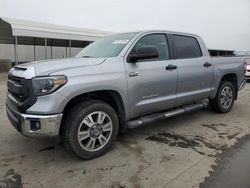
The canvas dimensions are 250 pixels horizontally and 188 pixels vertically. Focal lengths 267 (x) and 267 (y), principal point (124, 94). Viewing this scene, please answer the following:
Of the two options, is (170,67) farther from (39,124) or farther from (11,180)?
(11,180)

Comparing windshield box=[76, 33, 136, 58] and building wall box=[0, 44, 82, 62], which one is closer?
windshield box=[76, 33, 136, 58]

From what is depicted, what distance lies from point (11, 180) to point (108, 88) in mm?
1723

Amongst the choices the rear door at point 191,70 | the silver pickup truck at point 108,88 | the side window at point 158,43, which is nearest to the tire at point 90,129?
the silver pickup truck at point 108,88

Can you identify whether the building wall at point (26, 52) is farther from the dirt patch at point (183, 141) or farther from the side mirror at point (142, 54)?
the side mirror at point (142, 54)

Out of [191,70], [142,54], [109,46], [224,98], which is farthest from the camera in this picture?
[224,98]

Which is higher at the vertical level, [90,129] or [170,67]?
[170,67]

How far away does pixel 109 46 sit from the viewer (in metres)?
4.68

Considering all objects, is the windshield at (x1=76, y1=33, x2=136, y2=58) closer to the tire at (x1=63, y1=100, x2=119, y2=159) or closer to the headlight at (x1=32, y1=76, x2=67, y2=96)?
the tire at (x1=63, y1=100, x2=119, y2=159)

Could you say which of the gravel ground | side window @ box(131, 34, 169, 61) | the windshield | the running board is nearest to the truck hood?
the windshield

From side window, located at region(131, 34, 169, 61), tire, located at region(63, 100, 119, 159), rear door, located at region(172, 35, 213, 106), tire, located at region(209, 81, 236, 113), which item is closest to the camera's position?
tire, located at region(63, 100, 119, 159)

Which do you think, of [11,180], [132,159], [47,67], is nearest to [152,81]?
[132,159]

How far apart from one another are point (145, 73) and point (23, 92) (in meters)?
1.89

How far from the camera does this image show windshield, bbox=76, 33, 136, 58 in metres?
4.41

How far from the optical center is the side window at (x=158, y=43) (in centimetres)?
461
